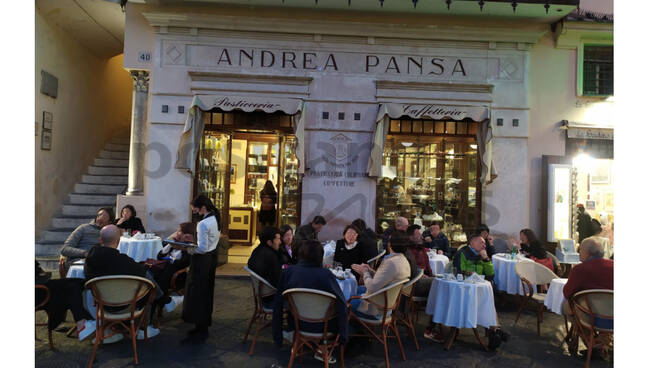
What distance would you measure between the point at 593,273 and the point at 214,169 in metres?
7.43

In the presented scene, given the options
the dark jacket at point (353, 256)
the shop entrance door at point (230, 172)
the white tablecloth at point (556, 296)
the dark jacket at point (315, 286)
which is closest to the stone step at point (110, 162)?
the shop entrance door at point (230, 172)

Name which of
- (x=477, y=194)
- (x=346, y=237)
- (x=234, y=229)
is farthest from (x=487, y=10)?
(x=234, y=229)

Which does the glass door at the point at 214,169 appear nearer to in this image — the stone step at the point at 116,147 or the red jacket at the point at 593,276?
the stone step at the point at 116,147

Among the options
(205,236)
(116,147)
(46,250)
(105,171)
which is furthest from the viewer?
(116,147)

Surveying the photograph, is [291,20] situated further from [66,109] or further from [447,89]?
[66,109]

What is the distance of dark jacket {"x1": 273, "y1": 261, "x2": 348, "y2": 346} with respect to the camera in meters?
3.74

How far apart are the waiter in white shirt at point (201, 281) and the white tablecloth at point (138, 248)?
217 cm

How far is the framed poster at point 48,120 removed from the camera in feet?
29.0

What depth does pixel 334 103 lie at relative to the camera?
28.2ft

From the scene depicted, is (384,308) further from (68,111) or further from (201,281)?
(68,111)

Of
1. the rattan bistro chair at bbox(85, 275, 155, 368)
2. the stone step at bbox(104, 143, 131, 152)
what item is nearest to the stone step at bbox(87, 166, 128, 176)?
the stone step at bbox(104, 143, 131, 152)

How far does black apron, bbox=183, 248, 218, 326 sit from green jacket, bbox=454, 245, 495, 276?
3.08m

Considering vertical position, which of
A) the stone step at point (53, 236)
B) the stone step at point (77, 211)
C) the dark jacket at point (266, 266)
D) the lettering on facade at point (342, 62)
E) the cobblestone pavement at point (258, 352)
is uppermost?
the lettering on facade at point (342, 62)

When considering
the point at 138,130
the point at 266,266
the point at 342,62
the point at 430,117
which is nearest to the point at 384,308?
the point at 266,266
